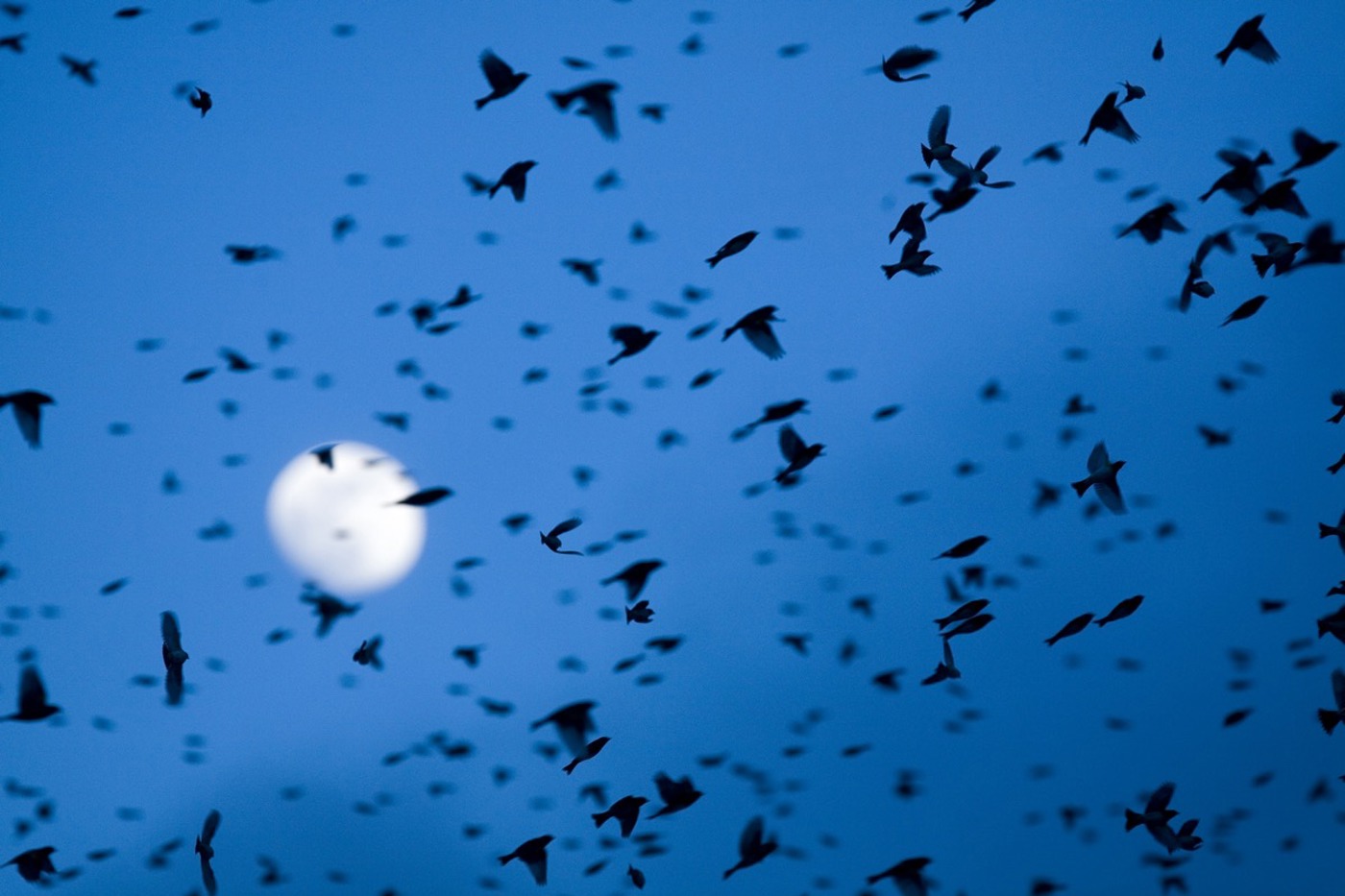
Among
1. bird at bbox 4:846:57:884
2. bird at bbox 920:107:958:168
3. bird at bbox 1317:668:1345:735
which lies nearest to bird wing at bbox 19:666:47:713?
bird at bbox 4:846:57:884

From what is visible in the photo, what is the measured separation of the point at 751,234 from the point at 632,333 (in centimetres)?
136

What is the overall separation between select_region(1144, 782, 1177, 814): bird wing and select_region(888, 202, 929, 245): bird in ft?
16.2

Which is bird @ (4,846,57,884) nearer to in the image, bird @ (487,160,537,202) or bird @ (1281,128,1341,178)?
bird @ (487,160,537,202)

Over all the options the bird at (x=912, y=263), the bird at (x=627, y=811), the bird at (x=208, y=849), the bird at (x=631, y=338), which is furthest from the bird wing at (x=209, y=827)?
the bird at (x=912, y=263)

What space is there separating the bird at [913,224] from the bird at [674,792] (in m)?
4.34

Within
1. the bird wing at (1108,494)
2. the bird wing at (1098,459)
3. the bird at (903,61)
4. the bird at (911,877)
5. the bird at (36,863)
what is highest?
the bird at (903,61)

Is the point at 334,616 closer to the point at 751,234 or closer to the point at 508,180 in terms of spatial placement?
the point at 508,180

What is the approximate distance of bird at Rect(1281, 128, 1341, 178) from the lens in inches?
262

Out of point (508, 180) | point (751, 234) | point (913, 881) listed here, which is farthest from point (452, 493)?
point (913, 881)

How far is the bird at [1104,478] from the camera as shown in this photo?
783 cm

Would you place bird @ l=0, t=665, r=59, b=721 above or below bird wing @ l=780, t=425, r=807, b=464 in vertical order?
below

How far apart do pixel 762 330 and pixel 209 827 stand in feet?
20.0

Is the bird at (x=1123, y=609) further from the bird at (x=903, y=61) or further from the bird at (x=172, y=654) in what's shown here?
the bird at (x=172, y=654)

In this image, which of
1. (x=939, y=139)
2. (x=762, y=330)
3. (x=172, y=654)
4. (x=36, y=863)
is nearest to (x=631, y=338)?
(x=762, y=330)
